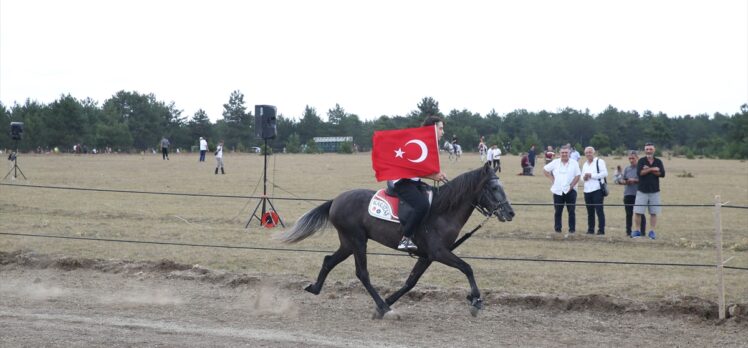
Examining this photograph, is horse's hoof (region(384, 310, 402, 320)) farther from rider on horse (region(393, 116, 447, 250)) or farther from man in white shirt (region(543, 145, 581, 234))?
man in white shirt (region(543, 145, 581, 234))

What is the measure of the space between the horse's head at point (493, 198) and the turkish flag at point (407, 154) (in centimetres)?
60

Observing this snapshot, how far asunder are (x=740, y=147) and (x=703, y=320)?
269 ft

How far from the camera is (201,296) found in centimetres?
1050

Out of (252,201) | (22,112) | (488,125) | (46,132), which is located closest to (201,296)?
(252,201)

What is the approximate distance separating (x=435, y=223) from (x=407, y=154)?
90cm

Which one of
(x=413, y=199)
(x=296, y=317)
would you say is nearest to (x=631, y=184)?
(x=413, y=199)

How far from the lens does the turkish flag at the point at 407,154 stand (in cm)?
885

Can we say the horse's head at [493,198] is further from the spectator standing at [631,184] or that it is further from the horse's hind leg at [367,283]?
the spectator standing at [631,184]

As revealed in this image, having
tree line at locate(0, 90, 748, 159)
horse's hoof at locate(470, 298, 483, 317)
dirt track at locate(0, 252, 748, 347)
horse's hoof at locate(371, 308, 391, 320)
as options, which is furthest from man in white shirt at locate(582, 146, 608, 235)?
tree line at locate(0, 90, 748, 159)

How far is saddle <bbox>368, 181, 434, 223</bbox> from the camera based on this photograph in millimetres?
8867

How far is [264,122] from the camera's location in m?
18.4

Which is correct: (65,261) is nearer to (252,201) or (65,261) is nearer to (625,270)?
(625,270)

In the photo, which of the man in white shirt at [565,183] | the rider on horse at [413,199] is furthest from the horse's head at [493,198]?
the man in white shirt at [565,183]

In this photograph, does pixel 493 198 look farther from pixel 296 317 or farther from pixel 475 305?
pixel 296 317
